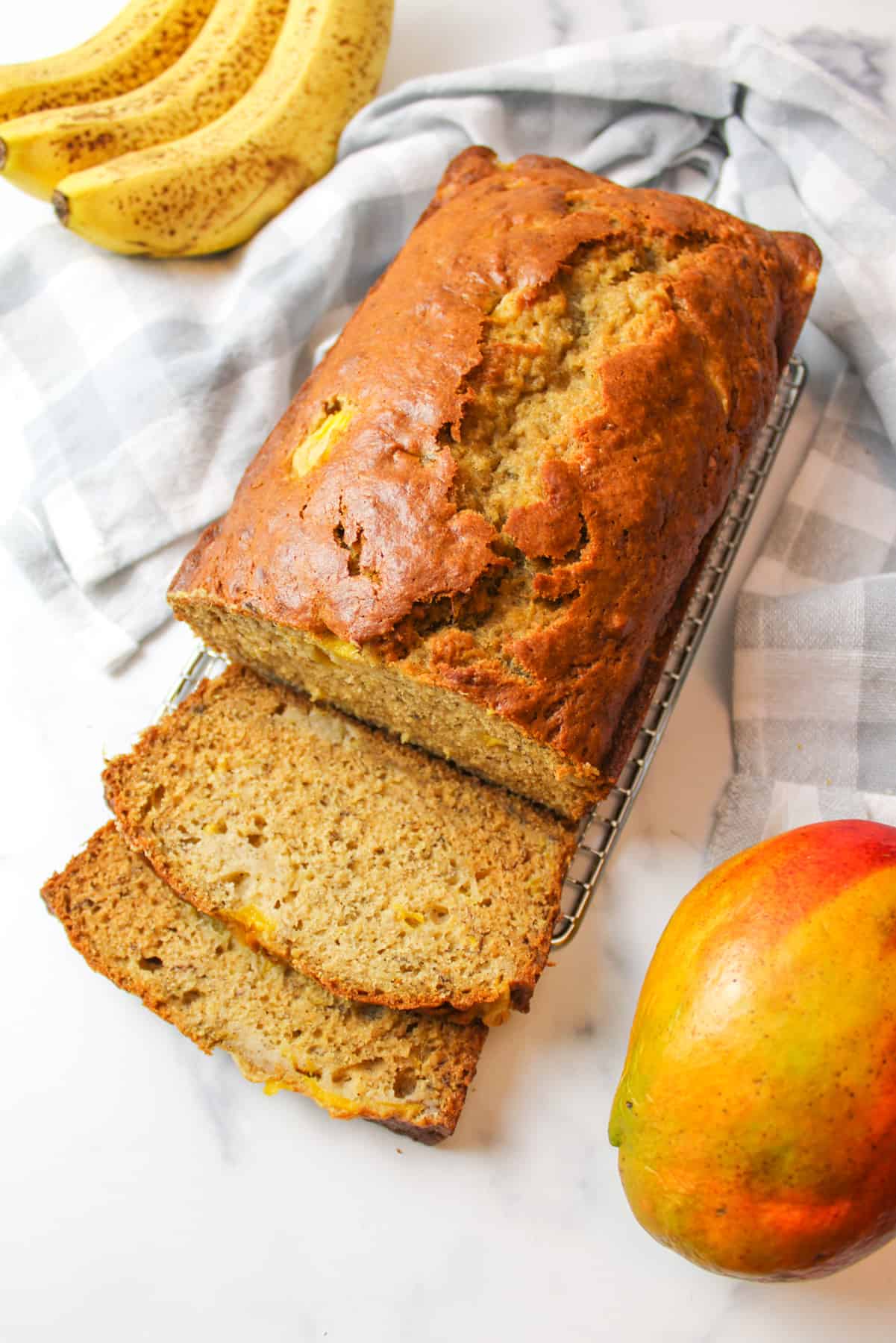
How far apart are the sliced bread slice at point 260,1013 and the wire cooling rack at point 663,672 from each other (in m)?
0.39

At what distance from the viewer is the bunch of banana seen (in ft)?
9.16

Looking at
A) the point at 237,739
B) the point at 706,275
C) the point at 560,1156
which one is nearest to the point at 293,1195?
the point at 560,1156

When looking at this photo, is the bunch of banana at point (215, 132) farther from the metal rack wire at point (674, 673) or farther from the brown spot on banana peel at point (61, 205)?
the metal rack wire at point (674, 673)

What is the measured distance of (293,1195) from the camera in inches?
92.5

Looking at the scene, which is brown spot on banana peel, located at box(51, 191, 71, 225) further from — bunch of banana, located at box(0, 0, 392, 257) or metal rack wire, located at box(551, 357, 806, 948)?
metal rack wire, located at box(551, 357, 806, 948)

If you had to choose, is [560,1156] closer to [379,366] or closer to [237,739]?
A: [237,739]

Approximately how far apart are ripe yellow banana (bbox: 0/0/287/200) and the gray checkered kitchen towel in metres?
0.20

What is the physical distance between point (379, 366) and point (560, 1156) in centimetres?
171

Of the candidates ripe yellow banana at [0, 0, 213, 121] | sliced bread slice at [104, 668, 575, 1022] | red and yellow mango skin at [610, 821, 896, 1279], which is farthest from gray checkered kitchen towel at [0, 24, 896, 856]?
red and yellow mango skin at [610, 821, 896, 1279]

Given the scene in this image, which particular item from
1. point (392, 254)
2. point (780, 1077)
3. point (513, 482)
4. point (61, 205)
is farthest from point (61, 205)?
point (780, 1077)

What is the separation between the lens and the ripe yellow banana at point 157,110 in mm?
2807

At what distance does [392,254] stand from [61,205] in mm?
Result: 856

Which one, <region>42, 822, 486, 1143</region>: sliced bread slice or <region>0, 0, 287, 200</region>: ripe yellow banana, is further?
<region>0, 0, 287, 200</region>: ripe yellow banana

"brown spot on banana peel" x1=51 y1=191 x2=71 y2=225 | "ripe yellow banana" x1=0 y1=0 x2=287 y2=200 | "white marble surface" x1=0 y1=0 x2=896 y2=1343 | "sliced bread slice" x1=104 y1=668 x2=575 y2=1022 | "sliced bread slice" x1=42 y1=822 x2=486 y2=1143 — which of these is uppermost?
"ripe yellow banana" x1=0 y1=0 x2=287 y2=200
